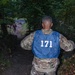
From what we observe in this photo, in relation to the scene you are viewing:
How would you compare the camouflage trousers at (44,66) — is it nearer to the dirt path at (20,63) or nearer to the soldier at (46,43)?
the soldier at (46,43)

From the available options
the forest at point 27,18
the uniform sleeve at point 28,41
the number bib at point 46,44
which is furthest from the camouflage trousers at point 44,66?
the forest at point 27,18

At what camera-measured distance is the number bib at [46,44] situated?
499 centimetres

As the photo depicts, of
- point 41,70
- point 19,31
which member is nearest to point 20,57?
point 19,31

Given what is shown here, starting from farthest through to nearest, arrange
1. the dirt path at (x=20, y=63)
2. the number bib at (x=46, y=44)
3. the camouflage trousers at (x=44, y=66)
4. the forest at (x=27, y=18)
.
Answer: the forest at (x=27, y=18) → the dirt path at (x=20, y=63) → the camouflage trousers at (x=44, y=66) → the number bib at (x=46, y=44)

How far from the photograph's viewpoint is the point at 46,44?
4984 millimetres

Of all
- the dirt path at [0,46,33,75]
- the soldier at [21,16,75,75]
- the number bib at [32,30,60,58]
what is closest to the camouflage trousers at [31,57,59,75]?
the soldier at [21,16,75,75]

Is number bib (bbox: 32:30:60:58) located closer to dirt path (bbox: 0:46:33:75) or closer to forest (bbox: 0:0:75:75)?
forest (bbox: 0:0:75:75)

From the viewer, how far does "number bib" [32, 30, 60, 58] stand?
16.4 ft

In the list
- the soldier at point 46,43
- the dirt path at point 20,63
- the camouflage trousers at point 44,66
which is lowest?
the dirt path at point 20,63

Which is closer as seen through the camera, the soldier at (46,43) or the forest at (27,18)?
the soldier at (46,43)

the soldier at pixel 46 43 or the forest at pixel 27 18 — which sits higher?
the soldier at pixel 46 43

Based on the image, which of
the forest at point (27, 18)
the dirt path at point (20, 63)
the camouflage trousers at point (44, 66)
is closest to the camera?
the camouflage trousers at point (44, 66)

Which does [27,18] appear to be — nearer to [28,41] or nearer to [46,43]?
[28,41]

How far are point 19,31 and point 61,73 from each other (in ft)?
28.7
